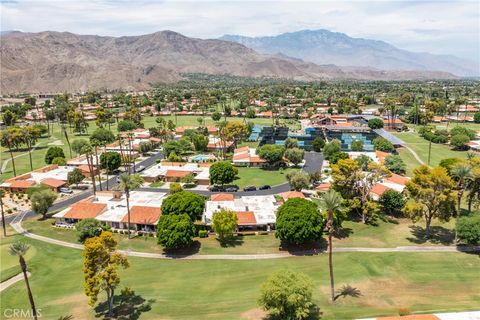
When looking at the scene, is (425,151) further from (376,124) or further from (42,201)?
(42,201)

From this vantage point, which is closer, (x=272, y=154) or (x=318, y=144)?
(x=272, y=154)

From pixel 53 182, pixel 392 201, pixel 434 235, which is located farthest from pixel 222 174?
pixel 434 235

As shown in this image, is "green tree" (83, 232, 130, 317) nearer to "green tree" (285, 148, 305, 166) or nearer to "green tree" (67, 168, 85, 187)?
"green tree" (67, 168, 85, 187)

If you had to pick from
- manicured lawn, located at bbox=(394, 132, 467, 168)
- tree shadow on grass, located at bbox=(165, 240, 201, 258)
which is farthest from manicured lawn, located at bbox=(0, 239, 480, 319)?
manicured lawn, located at bbox=(394, 132, 467, 168)

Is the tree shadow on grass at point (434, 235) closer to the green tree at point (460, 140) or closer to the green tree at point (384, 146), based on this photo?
the green tree at point (384, 146)

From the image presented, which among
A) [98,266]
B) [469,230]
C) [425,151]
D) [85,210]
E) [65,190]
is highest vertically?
[98,266]

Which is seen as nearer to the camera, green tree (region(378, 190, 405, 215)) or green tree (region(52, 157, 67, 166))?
green tree (region(378, 190, 405, 215))

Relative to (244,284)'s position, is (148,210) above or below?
above

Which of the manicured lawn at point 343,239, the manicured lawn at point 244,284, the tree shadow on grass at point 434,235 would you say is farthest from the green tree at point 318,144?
the manicured lawn at point 244,284
